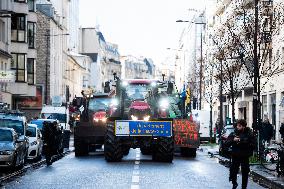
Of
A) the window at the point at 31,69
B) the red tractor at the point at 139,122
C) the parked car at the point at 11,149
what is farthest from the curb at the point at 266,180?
the window at the point at 31,69

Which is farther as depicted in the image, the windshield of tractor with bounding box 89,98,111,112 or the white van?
the white van

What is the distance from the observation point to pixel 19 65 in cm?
6506

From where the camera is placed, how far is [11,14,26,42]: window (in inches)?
2506

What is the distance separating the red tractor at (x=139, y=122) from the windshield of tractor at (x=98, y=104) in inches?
237

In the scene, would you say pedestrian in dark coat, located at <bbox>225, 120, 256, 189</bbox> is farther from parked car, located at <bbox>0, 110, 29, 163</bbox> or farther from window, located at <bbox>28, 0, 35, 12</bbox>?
window, located at <bbox>28, 0, 35, 12</bbox>

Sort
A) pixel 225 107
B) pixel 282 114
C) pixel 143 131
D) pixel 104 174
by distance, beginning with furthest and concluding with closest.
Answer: pixel 225 107, pixel 282 114, pixel 143 131, pixel 104 174

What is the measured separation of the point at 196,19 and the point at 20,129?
101m

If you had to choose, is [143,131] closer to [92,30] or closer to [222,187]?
[222,187]

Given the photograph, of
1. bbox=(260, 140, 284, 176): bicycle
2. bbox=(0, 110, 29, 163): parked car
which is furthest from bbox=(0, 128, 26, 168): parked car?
bbox=(260, 140, 284, 176): bicycle

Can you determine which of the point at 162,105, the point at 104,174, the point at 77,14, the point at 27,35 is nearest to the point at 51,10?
the point at 27,35

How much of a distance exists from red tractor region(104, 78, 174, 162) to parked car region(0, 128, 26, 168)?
3.45 m

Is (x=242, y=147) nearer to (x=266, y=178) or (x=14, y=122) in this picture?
(x=266, y=178)

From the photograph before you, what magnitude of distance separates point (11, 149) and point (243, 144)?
31.0ft

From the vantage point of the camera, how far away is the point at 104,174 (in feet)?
72.6
